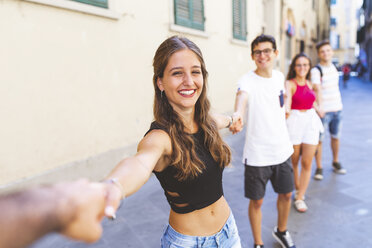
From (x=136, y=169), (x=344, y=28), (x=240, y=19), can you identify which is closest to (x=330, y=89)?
(x=136, y=169)

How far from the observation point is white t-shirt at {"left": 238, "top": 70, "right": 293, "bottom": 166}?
241cm

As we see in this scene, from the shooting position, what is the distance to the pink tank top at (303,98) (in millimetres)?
3230

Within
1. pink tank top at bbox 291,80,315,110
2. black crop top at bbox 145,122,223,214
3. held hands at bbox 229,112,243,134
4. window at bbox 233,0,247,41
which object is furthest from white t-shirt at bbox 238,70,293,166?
window at bbox 233,0,247,41

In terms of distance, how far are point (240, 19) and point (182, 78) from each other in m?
7.16

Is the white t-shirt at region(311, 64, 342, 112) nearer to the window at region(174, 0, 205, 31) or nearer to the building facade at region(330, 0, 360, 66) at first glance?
the window at region(174, 0, 205, 31)

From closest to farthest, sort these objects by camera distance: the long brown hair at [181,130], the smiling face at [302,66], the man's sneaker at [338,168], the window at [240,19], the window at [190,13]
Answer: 1. the long brown hair at [181,130]
2. the smiling face at [302,66]
3. the man's sneaker at [338,168]
4. the window at [190,13]
5. the window at [240,19]

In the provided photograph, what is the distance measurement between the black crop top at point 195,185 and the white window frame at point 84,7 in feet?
9.37

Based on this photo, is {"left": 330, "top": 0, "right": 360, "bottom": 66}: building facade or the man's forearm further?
{"left": 330, "top": 0, "right": 360, "bottom": 66}: building facade

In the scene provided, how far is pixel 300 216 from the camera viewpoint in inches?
128

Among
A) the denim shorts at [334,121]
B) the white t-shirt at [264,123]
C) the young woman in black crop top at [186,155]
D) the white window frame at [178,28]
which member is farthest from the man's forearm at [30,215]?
the white window frame at [178,28]

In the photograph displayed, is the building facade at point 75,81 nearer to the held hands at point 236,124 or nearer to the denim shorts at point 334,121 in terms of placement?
the held hands at point 236,124

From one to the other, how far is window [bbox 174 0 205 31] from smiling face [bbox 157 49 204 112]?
4.31 m

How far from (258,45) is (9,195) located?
2406mm

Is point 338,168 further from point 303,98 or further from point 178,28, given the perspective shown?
point 178,28
